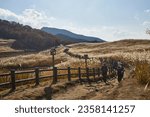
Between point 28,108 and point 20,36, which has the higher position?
point 20,36

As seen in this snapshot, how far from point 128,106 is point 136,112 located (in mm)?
418

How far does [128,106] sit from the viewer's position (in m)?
9.27

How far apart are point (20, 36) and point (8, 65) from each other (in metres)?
127

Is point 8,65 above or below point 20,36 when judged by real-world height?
below

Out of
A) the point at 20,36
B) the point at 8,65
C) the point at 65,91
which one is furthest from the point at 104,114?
the point at 20,36

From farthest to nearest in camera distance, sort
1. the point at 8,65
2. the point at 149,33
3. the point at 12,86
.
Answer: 1. the point at 8,65
2. the point at 12,86
3. the point at 149,33

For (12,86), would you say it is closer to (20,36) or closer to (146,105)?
(146,105)

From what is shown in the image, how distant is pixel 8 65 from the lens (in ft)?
170

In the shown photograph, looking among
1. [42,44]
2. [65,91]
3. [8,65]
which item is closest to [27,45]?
[42,44]

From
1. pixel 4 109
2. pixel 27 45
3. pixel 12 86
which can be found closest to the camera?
pixel 4 109

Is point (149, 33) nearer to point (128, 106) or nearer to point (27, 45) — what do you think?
point (128, 106)

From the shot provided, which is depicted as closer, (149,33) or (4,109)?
(4,109)

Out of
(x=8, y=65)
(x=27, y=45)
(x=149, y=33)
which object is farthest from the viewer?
(x=27, y=45)

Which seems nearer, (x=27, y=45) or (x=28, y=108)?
(x=28, y=108)
